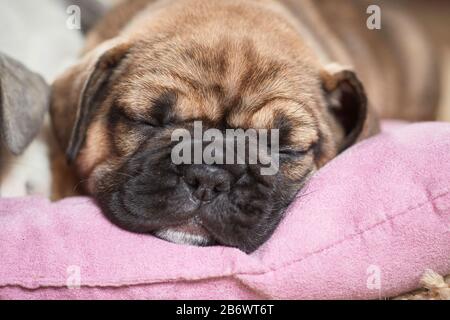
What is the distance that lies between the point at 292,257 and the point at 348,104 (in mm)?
1259

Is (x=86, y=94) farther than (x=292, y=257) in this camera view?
Yes

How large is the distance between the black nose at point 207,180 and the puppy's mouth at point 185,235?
15 cm

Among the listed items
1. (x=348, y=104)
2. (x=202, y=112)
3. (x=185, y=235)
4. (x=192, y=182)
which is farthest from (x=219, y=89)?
(x=348, y=104)

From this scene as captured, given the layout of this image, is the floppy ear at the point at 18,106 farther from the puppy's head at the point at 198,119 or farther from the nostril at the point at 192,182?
the nostril at the point at 192,182

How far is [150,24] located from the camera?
315 centimetres

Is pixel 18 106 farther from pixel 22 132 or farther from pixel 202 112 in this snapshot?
pixel 202 112

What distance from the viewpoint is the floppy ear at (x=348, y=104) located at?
304 centimetres

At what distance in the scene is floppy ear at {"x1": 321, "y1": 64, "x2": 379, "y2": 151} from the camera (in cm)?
304

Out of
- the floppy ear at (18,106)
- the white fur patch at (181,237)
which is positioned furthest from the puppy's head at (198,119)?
the floppy ear at (18,106)

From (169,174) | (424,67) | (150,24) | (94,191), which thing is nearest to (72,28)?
(150,24)

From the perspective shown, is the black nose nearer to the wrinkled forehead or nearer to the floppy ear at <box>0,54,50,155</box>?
the wrinkled forehead

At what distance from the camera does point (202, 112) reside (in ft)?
8.86
